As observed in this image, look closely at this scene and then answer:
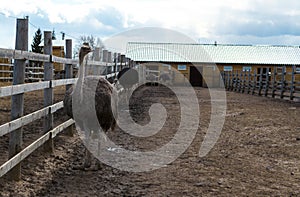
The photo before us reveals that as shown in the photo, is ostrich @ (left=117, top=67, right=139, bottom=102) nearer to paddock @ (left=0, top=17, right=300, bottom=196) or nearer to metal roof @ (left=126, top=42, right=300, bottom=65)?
paddock @ (left=0, top=17, right=300, bottom=196)

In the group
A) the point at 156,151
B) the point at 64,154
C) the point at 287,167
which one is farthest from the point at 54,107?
the point at 287,167

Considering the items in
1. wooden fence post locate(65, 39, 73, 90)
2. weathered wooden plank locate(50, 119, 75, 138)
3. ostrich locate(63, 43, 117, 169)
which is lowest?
weathered wooden plank locate(50, 119, 75, 138)

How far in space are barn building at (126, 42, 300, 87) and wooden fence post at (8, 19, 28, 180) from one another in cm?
3345

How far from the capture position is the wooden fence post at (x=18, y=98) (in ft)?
15.7

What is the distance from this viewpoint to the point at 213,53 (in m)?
44.1

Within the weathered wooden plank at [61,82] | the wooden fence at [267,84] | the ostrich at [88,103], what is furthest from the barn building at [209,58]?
the ostrich at [88,103]

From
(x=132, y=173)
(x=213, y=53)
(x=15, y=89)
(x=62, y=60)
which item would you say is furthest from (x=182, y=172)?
(x=213, y=53)

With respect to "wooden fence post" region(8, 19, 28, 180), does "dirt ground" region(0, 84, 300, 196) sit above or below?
below

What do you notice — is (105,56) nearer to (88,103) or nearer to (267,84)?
(88,103)

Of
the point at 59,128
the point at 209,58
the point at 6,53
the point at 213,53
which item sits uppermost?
the point at 213,53

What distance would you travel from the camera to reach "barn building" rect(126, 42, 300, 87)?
130 feet

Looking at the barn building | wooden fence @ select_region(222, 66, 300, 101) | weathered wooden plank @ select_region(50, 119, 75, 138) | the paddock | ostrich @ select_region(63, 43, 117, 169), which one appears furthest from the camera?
the barn building

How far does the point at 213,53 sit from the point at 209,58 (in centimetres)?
224

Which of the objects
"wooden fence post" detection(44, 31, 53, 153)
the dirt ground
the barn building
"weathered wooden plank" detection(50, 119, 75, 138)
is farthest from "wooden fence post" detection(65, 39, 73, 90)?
the barn building
